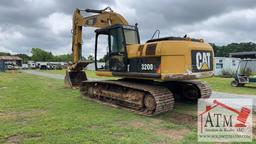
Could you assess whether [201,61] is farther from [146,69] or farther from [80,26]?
[80,26]

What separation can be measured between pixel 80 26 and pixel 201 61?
720 cm

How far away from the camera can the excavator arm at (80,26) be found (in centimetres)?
1262

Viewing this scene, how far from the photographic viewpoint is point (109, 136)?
644 cm

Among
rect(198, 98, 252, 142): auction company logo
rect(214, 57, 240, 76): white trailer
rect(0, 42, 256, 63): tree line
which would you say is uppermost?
rect(0, 42, 256, 63): tree line

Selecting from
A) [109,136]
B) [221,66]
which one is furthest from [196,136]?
[221,66]

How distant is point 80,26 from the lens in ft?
47.3

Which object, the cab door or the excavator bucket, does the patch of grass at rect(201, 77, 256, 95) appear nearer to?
the excavator bucket

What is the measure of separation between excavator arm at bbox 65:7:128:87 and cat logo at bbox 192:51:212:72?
403 cm

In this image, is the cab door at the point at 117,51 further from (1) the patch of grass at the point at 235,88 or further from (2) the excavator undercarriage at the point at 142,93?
(1) the patch of grass at the point at 235,88

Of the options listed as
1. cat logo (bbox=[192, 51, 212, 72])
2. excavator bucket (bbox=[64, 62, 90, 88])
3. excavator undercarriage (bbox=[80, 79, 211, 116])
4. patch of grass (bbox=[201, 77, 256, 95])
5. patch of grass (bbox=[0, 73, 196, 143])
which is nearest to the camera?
patch of grass (bbox=[0, 73, 196, 143])

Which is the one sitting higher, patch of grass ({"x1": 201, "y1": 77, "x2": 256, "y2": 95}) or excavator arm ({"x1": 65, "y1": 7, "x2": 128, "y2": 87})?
excavator arm ({"x1": 65, "y1": 7, "x2": 128, "y2": 87})

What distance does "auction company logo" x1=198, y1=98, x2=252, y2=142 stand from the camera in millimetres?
6454

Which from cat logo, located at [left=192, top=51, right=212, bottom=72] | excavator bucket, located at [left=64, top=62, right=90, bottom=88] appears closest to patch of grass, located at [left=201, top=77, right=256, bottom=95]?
cat logo, located at [left=192, top=51, right=212, bottom=72]

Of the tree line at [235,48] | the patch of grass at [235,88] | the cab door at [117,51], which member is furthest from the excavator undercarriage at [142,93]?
the tree line at [235,48]
